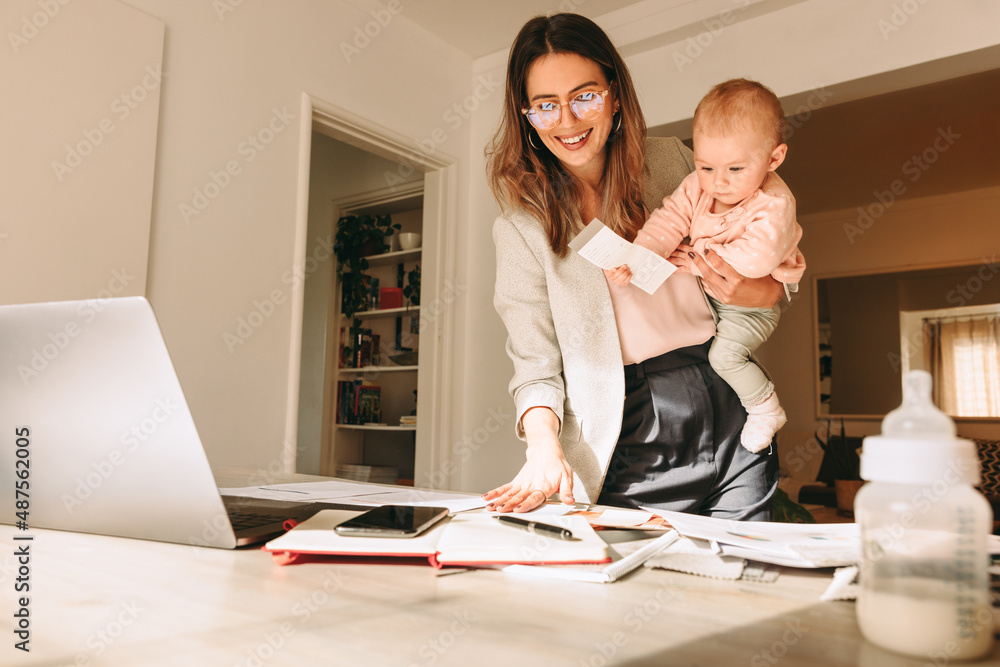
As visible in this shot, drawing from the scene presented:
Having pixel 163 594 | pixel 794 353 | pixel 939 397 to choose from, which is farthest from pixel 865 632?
pixel 794 353

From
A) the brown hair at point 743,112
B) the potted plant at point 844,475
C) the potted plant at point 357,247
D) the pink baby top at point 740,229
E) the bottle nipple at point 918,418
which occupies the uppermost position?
the potted plant at point 357,247

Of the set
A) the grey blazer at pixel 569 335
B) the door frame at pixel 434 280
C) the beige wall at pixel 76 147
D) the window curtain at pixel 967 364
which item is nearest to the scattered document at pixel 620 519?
the grey blazer at pixel 569 335

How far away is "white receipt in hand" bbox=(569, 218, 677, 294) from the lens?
121 centimetres

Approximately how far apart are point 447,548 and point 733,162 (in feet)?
3.23

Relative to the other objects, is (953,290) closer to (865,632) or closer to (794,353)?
(794,353)

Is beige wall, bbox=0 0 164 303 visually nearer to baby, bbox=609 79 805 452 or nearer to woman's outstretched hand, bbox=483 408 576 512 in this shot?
woman's outstretched hand, bbox=483 408 576 512

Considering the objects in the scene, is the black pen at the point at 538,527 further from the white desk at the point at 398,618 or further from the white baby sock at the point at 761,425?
the white baby sock at the point at 761,425

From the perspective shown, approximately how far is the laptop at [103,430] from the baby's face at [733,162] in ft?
3.37

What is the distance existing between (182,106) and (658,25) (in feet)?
7.62

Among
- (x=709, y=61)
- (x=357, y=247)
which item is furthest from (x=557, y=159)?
(x=357, y=247)

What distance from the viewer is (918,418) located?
386mm

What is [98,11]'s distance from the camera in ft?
7.80

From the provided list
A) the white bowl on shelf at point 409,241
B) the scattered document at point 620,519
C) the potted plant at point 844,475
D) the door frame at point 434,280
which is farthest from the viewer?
the white bowl on shelf at point 409,241

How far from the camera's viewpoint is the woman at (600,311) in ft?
4.24
